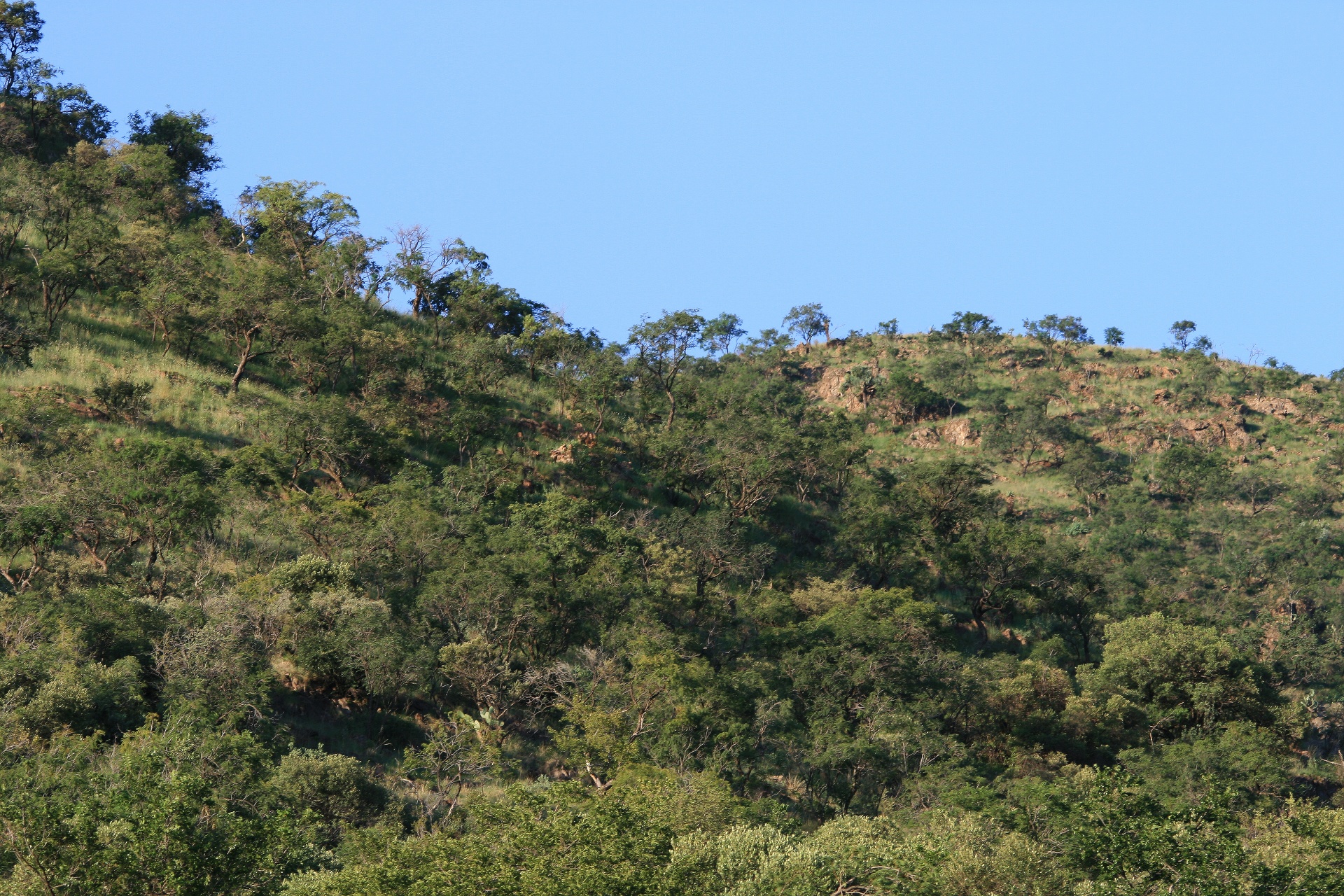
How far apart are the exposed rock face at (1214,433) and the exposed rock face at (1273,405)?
14.9 ft

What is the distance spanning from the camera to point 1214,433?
98938 mm

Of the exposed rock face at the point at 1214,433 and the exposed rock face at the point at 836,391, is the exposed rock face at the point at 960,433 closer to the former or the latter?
the exposed rock face at the point at 836,391

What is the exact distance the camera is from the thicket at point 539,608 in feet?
88.2

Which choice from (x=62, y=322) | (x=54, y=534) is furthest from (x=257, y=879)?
(x=62, y=322)

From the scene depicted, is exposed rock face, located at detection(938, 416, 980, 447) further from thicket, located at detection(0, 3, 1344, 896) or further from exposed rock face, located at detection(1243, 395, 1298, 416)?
exposed rock face, located at detection(1243, 395, 1298, 416)

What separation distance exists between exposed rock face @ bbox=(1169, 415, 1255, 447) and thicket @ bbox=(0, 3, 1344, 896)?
19.9 ft

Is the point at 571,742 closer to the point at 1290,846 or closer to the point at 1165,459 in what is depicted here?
the point at 1290,846

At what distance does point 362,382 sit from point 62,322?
1464cm

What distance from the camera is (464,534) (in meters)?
51.2

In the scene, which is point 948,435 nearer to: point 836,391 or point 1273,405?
point 836,391

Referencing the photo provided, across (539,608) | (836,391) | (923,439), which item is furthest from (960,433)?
(539,608)

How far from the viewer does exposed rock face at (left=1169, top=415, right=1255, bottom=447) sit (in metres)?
98.6

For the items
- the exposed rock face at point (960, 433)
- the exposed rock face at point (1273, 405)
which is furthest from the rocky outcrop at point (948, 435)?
the exposed rock face at point (1273, 405)

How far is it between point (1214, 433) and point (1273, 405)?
9.01m
